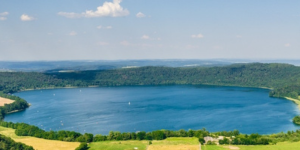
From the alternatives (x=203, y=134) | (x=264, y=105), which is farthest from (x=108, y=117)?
(x=264, y=105)

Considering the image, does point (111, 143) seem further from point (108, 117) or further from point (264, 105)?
point (264, 105)

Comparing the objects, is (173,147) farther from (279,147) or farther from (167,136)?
(279,147)

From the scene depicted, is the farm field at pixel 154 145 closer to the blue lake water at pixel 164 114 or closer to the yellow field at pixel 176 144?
the yellow field at pixel 176 144

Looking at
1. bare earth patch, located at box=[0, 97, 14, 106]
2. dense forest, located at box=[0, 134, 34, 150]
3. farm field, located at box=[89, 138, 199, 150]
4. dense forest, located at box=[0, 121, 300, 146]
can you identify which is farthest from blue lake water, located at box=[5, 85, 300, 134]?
dense forest, located at box=[0, 134, 34, 150]

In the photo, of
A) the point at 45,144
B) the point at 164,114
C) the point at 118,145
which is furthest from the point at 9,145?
the point at 164,114

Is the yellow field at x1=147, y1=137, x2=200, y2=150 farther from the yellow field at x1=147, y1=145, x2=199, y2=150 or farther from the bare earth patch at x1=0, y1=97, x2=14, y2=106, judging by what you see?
the bare earth patch at x1=0, y1=97, x2=14, y2=106

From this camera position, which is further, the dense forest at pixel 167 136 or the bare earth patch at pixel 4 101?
the bare earth patch at pixel 4 101

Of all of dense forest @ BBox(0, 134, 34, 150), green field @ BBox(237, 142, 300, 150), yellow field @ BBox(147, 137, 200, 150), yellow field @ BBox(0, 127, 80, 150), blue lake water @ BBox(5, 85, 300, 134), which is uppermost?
dense forest @ BBox(0, 134, 34, 150)

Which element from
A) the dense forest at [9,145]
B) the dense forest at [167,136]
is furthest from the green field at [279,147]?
Result: the dense forest at [9,145]

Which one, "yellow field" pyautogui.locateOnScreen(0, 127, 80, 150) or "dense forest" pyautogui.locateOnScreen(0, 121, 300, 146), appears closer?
"yellow field" pyautogui.locateOnScreen(0, 127, 80, 150)

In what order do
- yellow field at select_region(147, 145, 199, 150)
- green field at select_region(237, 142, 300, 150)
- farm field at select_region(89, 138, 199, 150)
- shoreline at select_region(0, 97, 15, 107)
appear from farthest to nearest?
shoreline at select_region(0, 97, 15, 107) → farm field at select_region(89, 138, 199, 150) → yellow field at select_region(147, 145, 199, 150) → green field at select_region(237, 142, 300, 150)
